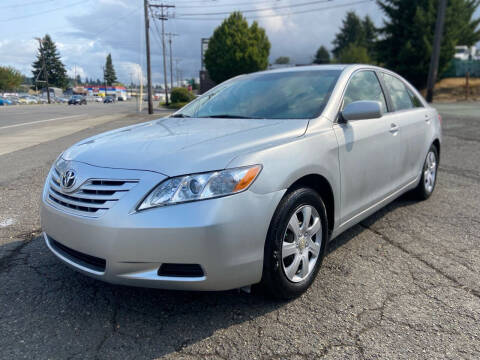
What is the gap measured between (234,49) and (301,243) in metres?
37.4

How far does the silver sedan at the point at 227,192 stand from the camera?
207cm

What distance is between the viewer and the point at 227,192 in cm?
210

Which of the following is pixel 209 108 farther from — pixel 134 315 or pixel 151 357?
pixel 151 357

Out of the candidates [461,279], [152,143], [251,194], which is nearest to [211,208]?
[251,194]

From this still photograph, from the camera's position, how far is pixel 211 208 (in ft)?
6.72

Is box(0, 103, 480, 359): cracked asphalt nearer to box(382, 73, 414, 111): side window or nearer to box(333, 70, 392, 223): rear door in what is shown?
box(333, 70, 392, 223): rear door

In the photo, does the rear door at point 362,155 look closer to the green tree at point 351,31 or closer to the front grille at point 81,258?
the front grille at point 81,258

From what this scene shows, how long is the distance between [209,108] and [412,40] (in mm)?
34051

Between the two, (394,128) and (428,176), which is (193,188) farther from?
(428,176)

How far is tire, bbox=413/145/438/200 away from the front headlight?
3.22 metres

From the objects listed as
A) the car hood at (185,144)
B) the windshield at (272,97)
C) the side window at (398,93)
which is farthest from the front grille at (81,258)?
the side window at (398,93)

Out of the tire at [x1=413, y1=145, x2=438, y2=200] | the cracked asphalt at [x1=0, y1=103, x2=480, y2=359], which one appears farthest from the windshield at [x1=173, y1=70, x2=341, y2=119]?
the tire at [x1=413, y1=145, x2=438, y2=200]

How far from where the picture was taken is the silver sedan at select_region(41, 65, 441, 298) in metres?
2.07

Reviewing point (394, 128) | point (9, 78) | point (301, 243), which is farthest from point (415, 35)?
point (9, 78)
